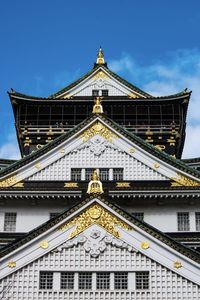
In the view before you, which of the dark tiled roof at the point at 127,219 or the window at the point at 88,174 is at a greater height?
the window at the point at 88,174

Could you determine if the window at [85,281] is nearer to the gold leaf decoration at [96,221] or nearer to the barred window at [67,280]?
the barred window at [67,280]

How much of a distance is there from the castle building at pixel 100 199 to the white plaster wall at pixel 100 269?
0.13 feet

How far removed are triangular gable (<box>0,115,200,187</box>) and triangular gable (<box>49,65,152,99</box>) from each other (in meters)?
9.40

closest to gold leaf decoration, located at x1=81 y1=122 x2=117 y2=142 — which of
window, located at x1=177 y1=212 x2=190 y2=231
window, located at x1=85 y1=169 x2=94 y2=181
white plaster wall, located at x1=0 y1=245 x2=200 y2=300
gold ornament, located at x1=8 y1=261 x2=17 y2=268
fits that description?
window, located at x1=85 y1=169 x2=94 y2=181

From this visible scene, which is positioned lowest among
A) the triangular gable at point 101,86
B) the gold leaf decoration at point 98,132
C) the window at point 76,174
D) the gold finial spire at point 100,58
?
the window at point 76,174

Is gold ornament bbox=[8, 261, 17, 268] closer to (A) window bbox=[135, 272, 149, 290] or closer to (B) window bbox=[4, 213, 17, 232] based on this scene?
(A) window bbox=[135, 272, 149, 290]

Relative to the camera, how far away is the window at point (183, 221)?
31625 mm

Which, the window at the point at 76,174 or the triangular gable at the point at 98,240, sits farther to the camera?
the window at the point at 76,174

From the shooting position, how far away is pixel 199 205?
31891mm

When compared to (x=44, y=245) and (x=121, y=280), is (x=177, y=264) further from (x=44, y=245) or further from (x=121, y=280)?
(x=44, y=245)

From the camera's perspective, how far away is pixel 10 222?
106 ft

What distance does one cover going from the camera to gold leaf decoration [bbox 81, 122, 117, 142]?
111ft

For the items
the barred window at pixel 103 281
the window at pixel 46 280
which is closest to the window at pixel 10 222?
the window at pixel 46 280

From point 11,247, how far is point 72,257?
2.59 meters
